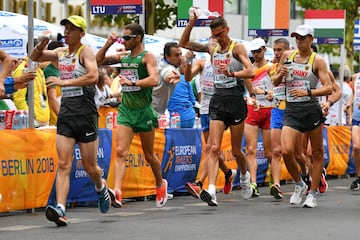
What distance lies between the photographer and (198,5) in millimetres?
19141

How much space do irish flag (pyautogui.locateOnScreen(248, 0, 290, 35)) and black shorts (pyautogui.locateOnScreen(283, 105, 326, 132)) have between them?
8.92 m

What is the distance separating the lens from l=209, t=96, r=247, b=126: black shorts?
1442cm

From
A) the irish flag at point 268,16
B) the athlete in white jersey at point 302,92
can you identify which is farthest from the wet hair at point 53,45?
the irish flag at point 268,16

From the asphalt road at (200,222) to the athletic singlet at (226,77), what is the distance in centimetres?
138

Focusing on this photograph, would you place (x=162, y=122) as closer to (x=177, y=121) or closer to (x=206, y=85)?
(x=177, y=121)

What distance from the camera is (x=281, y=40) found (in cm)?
1639

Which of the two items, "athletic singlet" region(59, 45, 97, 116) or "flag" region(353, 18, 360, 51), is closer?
"athletic singlet" region(59, 45, 97, 116)

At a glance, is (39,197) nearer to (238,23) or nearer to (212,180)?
(212,180)

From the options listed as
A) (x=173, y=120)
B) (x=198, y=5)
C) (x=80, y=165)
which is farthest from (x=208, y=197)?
(x=198, y=5)

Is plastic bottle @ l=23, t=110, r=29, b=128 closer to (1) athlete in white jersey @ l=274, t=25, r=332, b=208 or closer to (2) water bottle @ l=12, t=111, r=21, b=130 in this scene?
(2) water bottle @ l=12, t=111, r=21, b=130

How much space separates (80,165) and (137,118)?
3.62 feet

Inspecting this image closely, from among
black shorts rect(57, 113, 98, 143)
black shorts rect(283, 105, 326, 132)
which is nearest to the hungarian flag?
black shorts rect(283, 105, 326, 132)

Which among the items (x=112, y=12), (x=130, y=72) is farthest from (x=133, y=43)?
(x=112, y=12)

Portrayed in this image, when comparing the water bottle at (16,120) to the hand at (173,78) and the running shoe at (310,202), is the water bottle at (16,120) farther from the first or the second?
the running shoe at (310,202)
